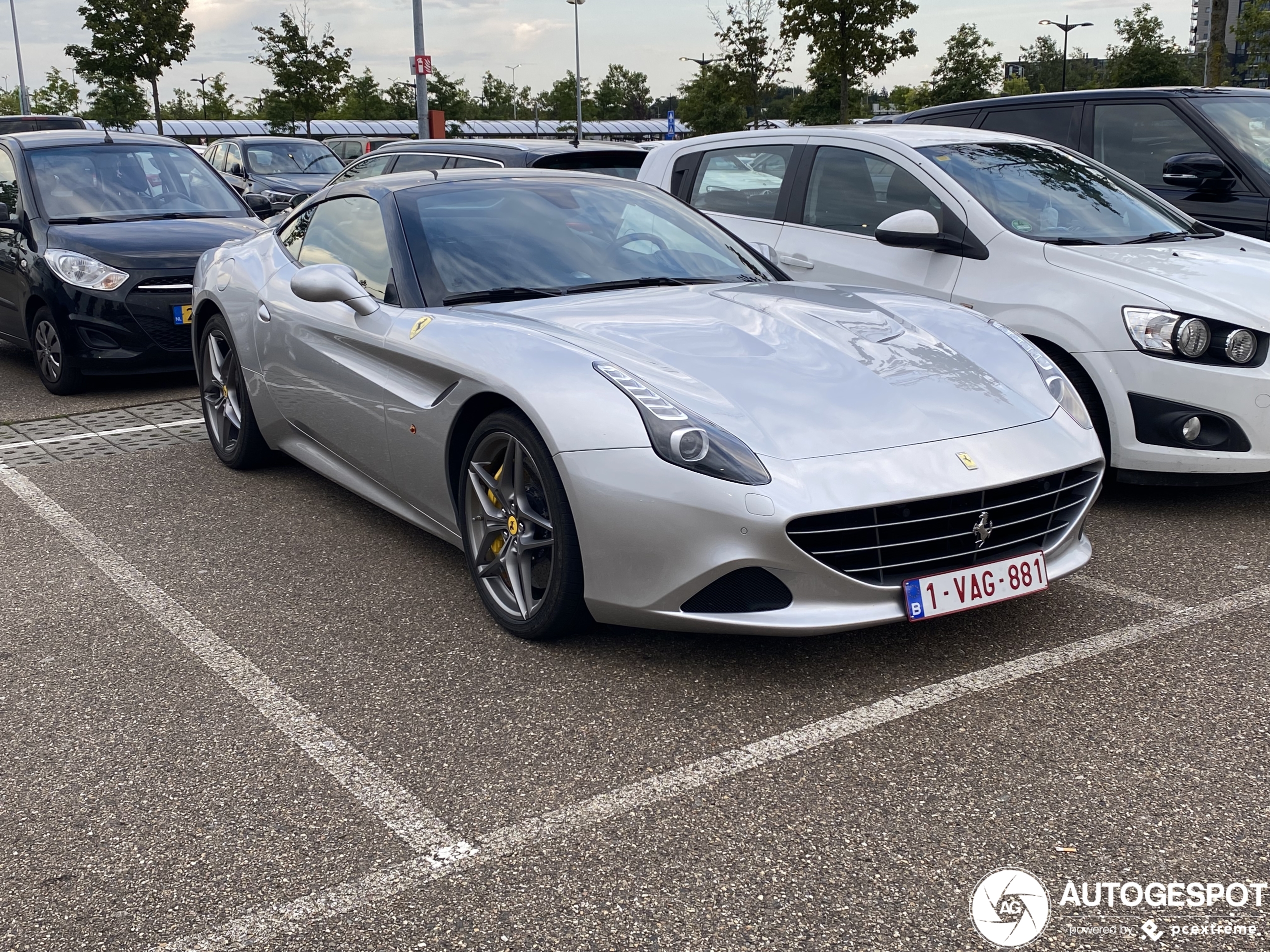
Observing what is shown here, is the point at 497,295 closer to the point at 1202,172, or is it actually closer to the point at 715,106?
the point at 1202,172

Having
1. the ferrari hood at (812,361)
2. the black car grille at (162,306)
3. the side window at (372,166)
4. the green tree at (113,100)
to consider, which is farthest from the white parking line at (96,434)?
the green tree at (113,100)

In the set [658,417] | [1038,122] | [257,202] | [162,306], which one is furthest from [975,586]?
[257,202]

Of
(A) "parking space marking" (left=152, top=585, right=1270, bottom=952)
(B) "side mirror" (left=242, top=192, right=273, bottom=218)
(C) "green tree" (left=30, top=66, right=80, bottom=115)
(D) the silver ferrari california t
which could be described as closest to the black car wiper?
(D) the silver ferrari california t

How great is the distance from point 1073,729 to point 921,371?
1.15 metres

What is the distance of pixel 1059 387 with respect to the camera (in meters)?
3.93

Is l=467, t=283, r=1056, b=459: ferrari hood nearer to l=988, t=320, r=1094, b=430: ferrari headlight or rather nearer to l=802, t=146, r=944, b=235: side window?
l=988, t=320, r=1094, b=430: ferrari headlight

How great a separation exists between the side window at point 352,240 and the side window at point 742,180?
7.57 ft

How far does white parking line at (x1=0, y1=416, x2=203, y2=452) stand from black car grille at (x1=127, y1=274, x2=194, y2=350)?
2.88ft

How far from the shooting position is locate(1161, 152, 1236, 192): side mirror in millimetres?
6730

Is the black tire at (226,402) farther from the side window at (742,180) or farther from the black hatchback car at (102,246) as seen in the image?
the side window at (742,180)

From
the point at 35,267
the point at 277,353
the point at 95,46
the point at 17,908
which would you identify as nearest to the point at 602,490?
the point at 17,908

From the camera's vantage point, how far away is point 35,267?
795 cm

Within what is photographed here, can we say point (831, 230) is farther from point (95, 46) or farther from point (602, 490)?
point (95, 46)

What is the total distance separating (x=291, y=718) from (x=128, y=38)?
32.0 meters
